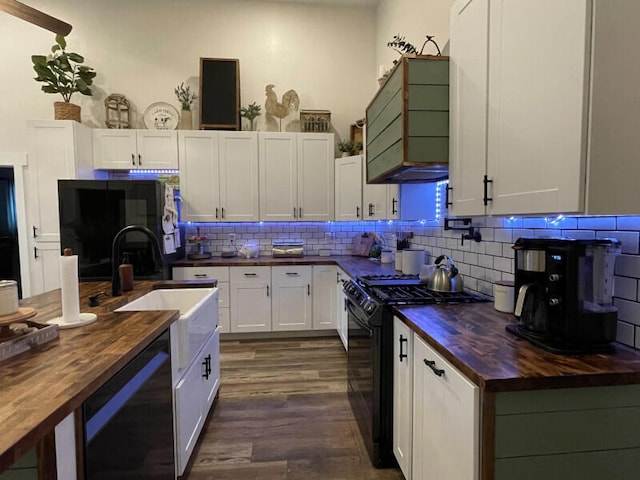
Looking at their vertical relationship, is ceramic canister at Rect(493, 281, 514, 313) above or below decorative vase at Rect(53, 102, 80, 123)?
below

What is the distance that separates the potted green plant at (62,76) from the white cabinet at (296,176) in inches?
77.4

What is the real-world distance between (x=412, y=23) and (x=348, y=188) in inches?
68.7

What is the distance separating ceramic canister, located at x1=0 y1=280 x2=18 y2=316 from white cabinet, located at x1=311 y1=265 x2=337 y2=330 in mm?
2970

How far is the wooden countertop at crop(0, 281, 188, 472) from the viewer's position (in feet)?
2.52

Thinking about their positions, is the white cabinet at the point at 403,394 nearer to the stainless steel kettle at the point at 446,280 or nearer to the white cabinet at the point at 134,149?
the stainless steel kettle at the point at 446,280

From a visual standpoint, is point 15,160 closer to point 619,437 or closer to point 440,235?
point 440,235

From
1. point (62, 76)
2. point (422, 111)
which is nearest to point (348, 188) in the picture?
point (422, 111)

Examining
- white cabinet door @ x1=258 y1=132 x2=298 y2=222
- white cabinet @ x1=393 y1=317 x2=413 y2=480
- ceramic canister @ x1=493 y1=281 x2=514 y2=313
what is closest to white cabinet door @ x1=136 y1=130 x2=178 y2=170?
white cabinet door @ x1=258 y1=132 x2=298 y2=222

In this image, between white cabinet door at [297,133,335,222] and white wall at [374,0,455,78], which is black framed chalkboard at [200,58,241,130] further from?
white wall at [374,0,455,78]

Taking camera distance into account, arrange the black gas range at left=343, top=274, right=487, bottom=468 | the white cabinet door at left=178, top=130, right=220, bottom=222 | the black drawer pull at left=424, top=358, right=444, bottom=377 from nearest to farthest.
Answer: the black drawer pull at left=424, top=358, right=444, bottom=377
the black gas range at left=343, top=274, right=487, bottom=468
the white cabinet door at left=178, top=130, right=220, bottom=222

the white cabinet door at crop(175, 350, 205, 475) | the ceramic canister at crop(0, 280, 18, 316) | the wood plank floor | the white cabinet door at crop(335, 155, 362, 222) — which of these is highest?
the white cabinet door at crop(335, 155, 362, 222)

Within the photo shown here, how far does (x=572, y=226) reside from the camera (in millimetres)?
1501

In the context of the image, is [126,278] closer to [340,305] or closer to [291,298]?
Answer: [291,298]

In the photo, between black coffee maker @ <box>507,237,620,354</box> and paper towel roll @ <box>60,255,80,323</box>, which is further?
paper towel roll @ <box>60,255,80,323</box>
